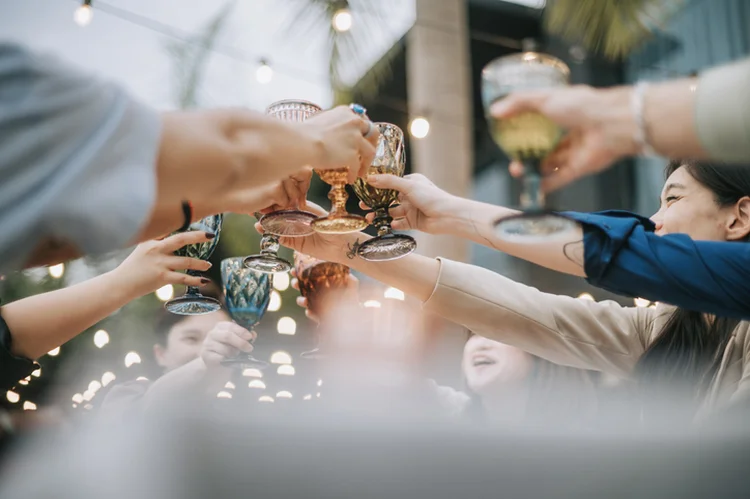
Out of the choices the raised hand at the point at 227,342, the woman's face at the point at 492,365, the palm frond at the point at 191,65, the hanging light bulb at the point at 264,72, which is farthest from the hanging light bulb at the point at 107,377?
the palm frond at the point at 191,65

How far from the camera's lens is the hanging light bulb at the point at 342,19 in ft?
14.8

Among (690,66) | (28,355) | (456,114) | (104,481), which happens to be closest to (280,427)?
(104,481)

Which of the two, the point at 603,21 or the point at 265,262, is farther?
the point at 603,21

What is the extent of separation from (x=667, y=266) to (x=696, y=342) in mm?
498

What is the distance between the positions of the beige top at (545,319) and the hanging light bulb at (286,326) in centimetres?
127

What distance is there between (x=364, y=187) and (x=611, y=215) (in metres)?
0.50

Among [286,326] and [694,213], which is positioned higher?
[694,213]

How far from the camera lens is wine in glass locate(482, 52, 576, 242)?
3.38 feet

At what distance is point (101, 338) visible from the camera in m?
3.00

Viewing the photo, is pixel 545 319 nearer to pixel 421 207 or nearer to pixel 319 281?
pixel 421 207

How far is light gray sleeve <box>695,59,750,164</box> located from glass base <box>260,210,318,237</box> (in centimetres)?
76

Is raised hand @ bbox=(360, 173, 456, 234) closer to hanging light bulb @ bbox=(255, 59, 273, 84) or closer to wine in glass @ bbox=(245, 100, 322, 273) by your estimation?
wine in glass @ bbox=(245, 100, 322, 273)

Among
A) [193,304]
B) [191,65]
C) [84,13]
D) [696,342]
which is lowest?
[696,342]

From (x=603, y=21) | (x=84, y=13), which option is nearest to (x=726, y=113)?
(x=84, y=13)
